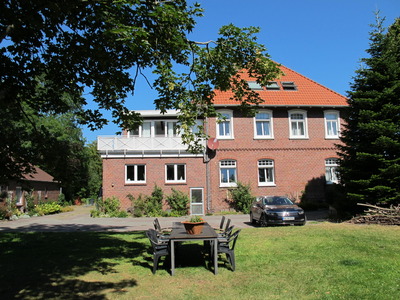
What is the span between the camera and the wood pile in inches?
526

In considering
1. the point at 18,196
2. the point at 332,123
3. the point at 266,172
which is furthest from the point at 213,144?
the point at 18,196

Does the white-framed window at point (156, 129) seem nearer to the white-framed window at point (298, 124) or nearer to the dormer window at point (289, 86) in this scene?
the white-framed window at point (298, 124)

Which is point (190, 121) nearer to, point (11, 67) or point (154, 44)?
point (154, 44)

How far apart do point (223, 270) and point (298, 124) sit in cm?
1972

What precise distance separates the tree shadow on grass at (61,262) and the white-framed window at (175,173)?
10.4 metres

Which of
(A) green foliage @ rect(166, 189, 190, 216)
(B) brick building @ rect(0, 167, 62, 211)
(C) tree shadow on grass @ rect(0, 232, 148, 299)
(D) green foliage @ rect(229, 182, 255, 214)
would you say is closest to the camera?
(C) tree shadow on grass @ rect(0, 232, 148, 299)

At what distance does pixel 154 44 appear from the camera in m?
6.92

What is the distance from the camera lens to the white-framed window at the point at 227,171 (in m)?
24.2

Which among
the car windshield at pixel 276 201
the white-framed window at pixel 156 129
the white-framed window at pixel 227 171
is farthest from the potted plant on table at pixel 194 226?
the white-framed window at pixel 156 129

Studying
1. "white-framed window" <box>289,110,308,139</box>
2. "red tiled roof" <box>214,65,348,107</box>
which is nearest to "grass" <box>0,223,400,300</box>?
"white-framed window" <box>289,110,308,139</box>

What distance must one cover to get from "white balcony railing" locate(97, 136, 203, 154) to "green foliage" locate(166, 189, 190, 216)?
10.1 ft

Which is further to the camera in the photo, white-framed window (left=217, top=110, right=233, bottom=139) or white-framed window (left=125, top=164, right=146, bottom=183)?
white-framed window (left=217, top=110, right=233, bottom=139)

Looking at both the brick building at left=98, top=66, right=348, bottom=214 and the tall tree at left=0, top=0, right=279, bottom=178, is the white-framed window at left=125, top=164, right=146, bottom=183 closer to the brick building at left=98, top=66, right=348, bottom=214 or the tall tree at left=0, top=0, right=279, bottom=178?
the brick building at left=98, top=66, right=348, bottom=214

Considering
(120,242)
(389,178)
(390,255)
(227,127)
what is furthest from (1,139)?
(227,127)
